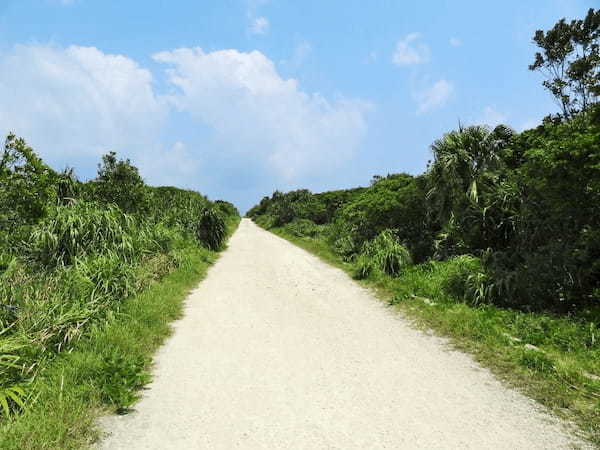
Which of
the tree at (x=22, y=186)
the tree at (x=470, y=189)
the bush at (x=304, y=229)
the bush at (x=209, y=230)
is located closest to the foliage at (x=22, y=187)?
the tree at (x=22, y=186)

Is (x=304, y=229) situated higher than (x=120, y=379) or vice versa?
(x=304, y=229)

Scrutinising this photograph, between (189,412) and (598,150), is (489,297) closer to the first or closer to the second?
(598,150)

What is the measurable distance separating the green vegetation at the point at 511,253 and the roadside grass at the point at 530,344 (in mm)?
17

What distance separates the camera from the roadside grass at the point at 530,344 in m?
3.60

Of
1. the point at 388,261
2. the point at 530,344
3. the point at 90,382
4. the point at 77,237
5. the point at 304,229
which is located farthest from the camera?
the point at 304,229

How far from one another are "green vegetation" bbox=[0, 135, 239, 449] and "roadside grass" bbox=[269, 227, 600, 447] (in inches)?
162

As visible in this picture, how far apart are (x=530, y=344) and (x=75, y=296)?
6906 millimetres

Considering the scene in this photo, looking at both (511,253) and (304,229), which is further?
(304,229)

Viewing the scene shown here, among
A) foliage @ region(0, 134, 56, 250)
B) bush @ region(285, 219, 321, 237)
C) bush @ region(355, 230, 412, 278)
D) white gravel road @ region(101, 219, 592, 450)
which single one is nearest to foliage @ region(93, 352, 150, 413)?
white gravel road @ region(101, 219, 592, 450)

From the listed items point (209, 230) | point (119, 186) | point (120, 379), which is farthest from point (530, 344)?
point (209, 230)

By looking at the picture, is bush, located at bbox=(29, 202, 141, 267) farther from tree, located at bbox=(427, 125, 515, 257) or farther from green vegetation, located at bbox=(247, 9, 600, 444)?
tree, located at bbox=(427, 125, 515, 257)

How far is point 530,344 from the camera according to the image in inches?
198

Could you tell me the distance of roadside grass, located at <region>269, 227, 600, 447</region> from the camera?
3604mm

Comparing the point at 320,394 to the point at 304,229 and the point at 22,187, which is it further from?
the point at 304,229
